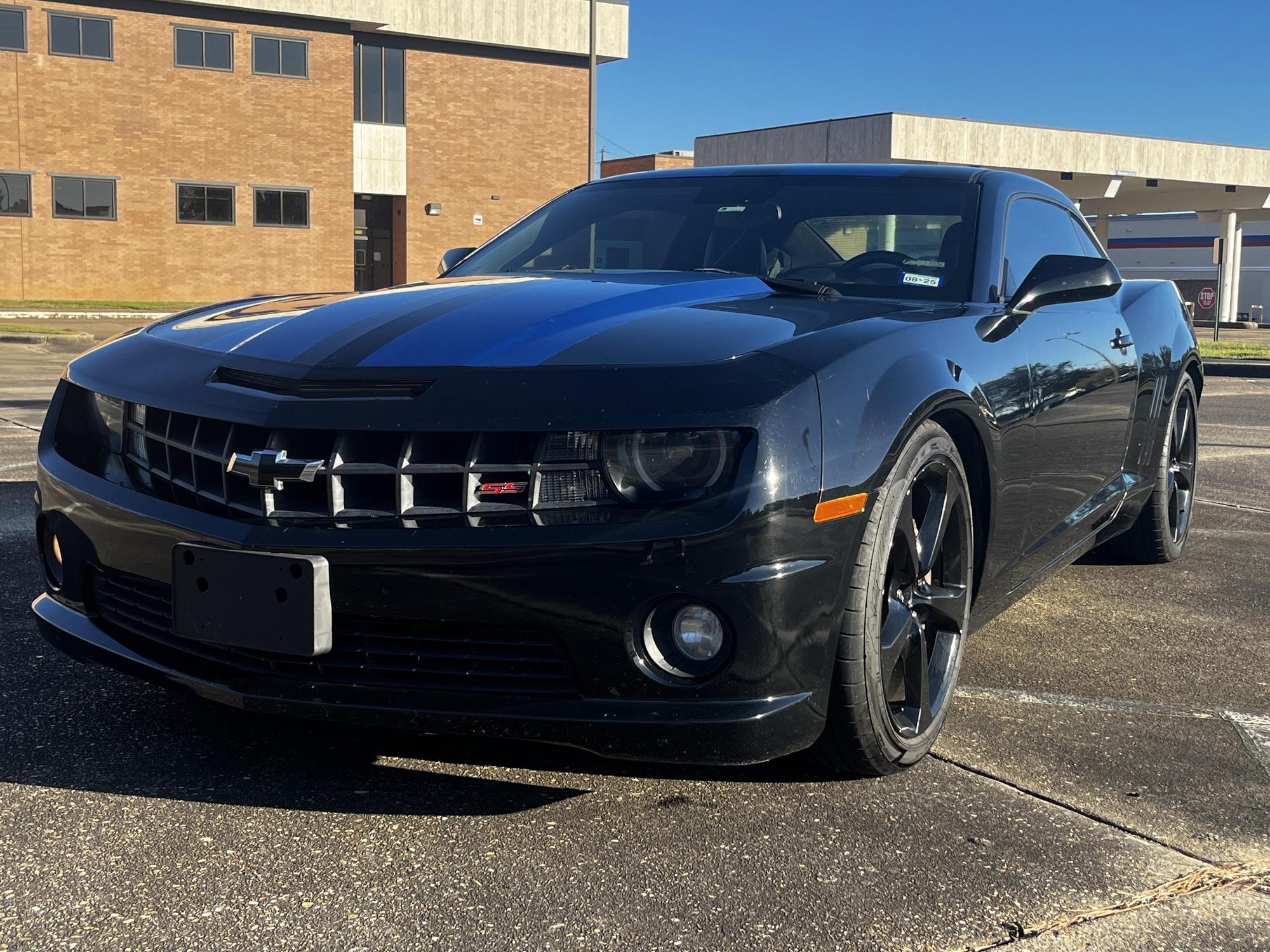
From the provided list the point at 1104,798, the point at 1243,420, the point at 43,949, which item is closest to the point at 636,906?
the point at 43,949

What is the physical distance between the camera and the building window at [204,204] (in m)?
32.8

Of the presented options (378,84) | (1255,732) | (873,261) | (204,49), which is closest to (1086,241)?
(873,261)

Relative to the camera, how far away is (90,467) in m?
2.92

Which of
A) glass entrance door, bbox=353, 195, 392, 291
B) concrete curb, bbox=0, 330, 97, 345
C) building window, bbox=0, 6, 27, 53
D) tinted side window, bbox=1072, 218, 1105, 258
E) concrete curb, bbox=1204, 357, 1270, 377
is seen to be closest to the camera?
tinted side window, bbox=1072, 218, 1105, 258

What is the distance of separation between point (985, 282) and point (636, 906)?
6.84ft

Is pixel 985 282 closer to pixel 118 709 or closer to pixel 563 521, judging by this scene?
pixel 563 521

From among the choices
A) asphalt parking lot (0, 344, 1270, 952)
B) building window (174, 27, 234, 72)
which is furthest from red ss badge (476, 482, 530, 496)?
building window (174, 27, 234, 72)

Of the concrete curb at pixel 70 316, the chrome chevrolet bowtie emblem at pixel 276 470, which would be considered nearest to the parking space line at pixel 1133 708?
the chrome chevrolet bowtie emblem at pixel 276 470

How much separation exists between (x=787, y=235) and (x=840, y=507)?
5.01 ft

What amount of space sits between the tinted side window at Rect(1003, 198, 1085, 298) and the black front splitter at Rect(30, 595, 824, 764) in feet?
5.87

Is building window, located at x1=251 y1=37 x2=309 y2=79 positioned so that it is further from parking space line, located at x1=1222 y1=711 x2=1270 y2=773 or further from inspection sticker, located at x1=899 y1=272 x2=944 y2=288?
parking space line, located at x1=1222 y1=711 x2=1270 y2=773

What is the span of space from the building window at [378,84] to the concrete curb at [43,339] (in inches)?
685

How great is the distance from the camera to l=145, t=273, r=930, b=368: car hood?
2.58 m

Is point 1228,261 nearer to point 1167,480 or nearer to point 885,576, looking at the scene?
point 1167,480
